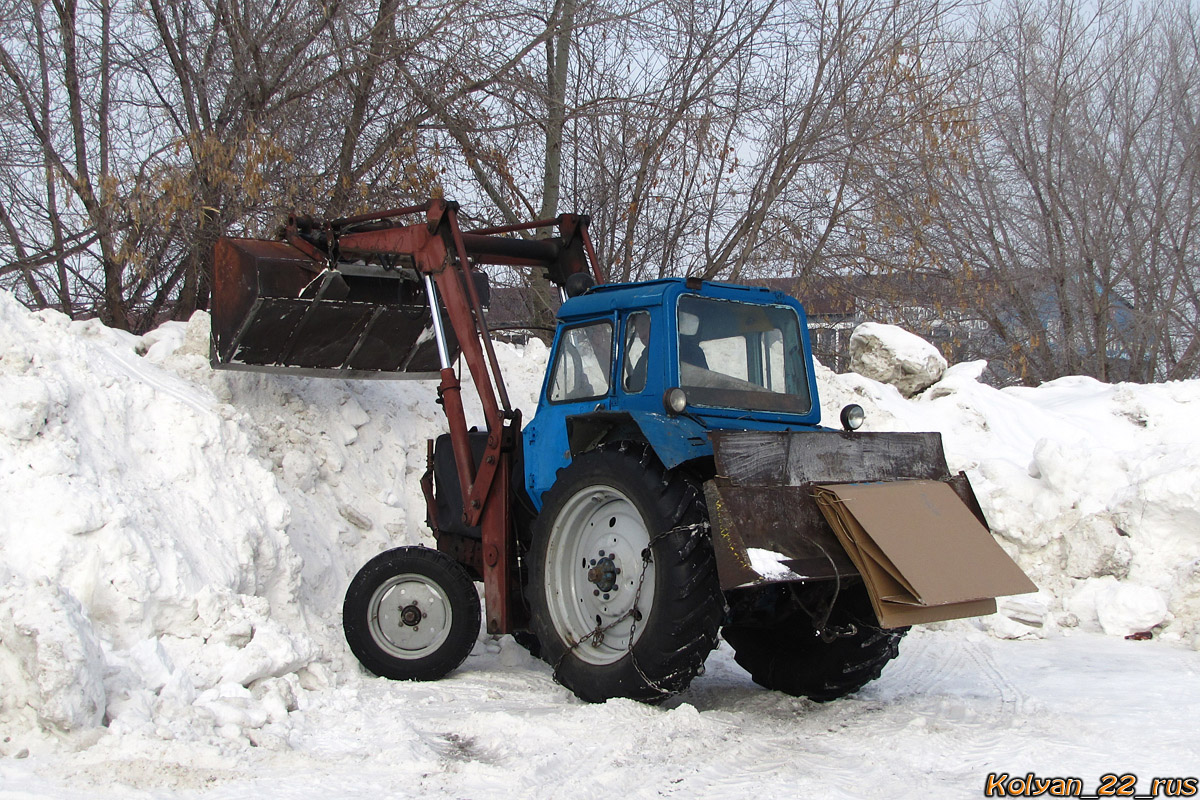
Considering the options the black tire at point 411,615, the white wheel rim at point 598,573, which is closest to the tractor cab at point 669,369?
the white wheel rim at point 598,573

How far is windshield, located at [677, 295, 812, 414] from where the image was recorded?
612 cm

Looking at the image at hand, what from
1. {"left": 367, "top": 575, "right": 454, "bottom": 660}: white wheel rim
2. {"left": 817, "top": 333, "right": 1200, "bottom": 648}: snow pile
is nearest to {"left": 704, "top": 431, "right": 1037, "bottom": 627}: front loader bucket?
{"left": 367, "top": 575, "right": 454, "bottom": 660}: white wheel rim

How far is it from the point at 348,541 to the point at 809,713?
4117mm

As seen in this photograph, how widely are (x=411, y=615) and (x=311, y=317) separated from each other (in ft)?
8.57

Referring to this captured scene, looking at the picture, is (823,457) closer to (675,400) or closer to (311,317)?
(675,400)

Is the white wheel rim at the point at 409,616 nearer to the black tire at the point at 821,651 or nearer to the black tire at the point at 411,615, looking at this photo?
the black tire at the point at 411,615

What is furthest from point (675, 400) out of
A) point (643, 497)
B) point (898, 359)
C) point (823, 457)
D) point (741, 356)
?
point (898, 359)

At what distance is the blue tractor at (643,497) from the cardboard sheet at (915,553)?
0.4 inches

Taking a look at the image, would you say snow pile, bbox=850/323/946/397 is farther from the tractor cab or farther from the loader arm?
the tractor cab

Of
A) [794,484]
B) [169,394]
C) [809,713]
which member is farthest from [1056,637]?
[169,394]

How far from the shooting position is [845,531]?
17.4 ft

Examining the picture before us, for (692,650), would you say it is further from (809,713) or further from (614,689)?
(809,713)

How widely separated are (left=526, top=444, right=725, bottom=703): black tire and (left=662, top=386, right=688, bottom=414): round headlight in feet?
0.85

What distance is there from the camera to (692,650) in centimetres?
538
